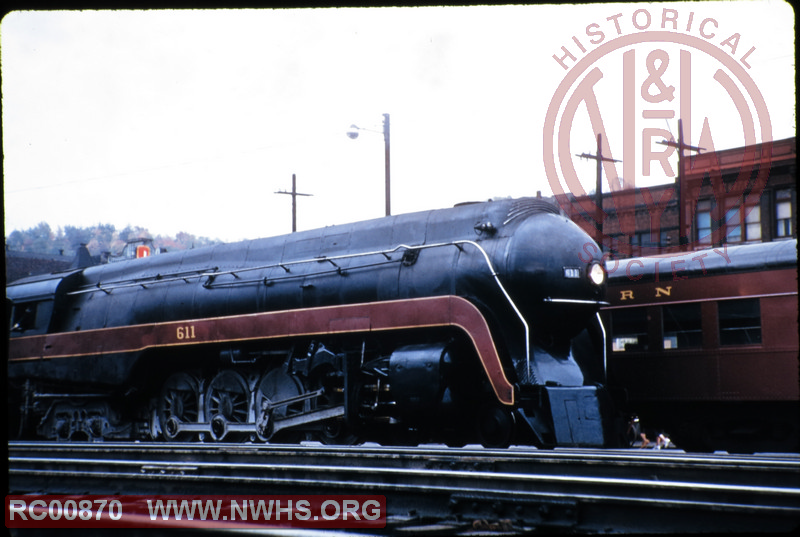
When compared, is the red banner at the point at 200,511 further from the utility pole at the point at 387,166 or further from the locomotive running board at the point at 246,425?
the utility pole at the point at 387,166

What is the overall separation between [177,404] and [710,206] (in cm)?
2690

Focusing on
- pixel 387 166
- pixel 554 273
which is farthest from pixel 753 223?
pixel 554 273

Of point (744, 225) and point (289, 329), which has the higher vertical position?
point (744, 225)

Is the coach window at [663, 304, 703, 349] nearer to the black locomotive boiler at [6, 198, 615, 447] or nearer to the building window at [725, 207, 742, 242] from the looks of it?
the black locomotive boiler at [6, 198, 615, 447]

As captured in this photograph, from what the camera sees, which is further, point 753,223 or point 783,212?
point 753,223

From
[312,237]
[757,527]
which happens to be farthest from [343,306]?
[757,527]

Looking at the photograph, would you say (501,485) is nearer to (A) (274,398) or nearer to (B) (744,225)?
(A) (274,398)

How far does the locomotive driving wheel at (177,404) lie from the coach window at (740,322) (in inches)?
340

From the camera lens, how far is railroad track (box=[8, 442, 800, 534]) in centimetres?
498

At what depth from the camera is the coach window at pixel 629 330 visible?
1341 centimetres

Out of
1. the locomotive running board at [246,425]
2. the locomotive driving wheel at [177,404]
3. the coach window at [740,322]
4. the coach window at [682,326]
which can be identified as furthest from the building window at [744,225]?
the locomotive running board at [246,425]

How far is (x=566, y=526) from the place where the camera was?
17.1 ft

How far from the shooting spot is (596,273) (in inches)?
462

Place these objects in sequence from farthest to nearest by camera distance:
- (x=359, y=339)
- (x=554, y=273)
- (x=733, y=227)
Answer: (x=733, y=227) → (x=359, y=339) → (x=554, y=273)
